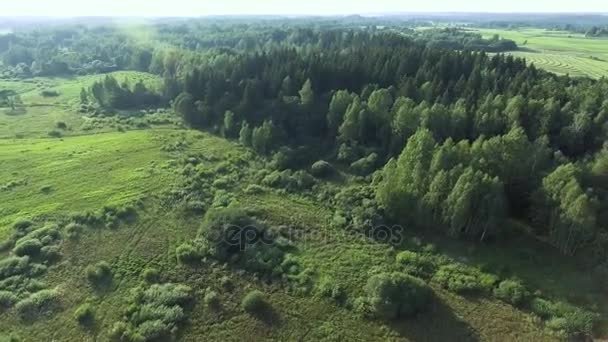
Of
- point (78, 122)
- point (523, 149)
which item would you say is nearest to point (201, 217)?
point (523, 149)

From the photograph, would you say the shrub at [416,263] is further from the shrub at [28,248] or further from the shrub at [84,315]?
the shrub at [28,248]

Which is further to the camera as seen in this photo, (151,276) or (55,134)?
(55,134)

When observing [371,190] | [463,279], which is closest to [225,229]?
[371,190]

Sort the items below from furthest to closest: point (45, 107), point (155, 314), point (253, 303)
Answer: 1. point (45, 107)
2. point (253, 303)
3. point (155, 314)

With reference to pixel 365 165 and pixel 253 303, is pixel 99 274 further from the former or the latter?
pixel 365 165

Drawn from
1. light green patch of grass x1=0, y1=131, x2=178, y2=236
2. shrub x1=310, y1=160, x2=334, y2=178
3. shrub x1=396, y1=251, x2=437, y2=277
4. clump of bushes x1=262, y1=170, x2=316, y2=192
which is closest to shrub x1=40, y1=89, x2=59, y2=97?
light green patch of grass x1=0, y1=131, x2=178, y2=236

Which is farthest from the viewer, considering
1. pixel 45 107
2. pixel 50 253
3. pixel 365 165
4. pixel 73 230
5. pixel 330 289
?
pixel 45 107
